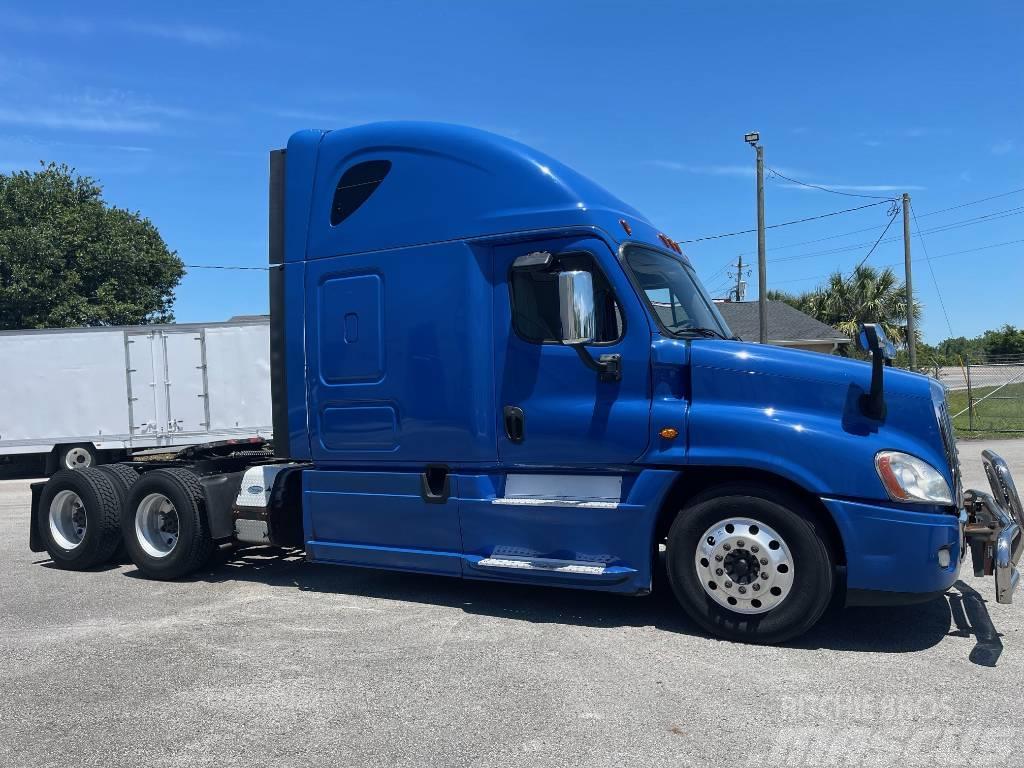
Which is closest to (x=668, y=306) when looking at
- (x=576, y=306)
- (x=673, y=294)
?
(x=673, y=294)

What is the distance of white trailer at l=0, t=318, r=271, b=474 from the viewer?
16.8 metres

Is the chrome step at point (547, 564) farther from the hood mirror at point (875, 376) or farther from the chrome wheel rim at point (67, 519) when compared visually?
the chrome wheel rim at point (67, 519)

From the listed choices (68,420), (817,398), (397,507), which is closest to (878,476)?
(817,398)

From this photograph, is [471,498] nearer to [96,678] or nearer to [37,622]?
[96,678]

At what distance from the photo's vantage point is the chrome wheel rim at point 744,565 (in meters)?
4.73

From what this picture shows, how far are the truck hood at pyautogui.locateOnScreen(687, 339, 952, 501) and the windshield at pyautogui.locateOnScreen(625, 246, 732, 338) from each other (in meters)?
0.38

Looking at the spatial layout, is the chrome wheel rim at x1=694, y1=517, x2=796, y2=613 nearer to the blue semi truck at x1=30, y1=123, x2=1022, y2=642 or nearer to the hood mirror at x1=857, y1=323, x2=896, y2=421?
the blue semi truck at x1=30, y1=123, x2=1022, y2=642

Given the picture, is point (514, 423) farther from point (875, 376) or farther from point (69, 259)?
point (69, 259)

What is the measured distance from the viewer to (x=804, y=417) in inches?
185

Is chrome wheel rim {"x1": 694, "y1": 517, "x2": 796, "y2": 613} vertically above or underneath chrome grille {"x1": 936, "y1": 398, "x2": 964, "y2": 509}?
underneath

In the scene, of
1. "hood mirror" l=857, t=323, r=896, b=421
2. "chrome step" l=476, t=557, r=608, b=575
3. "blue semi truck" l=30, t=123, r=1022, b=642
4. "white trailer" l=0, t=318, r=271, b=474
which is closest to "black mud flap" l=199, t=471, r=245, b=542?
"blue semi truck" l=30, t=123, r=1022, b=642

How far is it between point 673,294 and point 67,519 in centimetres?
597

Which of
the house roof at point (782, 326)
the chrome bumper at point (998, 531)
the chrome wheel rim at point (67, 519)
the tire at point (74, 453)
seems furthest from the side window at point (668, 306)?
the house roof at point (782, 326)

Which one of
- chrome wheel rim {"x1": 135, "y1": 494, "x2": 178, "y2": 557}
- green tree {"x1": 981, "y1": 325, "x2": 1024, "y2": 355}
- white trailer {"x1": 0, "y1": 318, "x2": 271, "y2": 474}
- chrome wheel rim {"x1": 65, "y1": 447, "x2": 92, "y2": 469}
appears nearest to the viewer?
chrome wheel rim {"x1": 135, "y1": 494, "x2": 178, "y2": 557}
